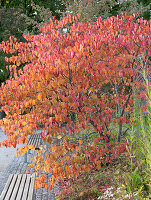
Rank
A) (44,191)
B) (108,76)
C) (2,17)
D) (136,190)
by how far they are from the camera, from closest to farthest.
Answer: (136,190) < (108,76) < (44,191) < (2,17)

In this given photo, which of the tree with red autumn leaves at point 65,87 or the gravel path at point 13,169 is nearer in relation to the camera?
the tree with red autumn leaves at point 65,87

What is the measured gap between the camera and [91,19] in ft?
34.4

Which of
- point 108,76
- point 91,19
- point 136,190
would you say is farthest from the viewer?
point 91,19

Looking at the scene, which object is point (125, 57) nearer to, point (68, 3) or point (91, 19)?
point (91, 19)

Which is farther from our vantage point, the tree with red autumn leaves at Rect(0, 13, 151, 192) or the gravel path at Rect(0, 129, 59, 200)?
the gravel path at Rect(0, 129, 59, 200)

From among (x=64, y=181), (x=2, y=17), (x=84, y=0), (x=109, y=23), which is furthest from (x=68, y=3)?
(x=64, y=181)

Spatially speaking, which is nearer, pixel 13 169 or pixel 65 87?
pixel 65 87

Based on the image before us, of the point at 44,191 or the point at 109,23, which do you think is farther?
the point at 44,191

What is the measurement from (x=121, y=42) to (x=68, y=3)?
29.5ft

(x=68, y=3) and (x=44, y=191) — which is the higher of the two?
(x=68, y=3)

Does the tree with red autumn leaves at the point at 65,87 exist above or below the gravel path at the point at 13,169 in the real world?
above

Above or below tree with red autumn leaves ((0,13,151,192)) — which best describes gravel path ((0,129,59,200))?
below

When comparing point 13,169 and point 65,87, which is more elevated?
point 65,87

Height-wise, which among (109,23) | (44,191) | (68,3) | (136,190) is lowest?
(44,191)
